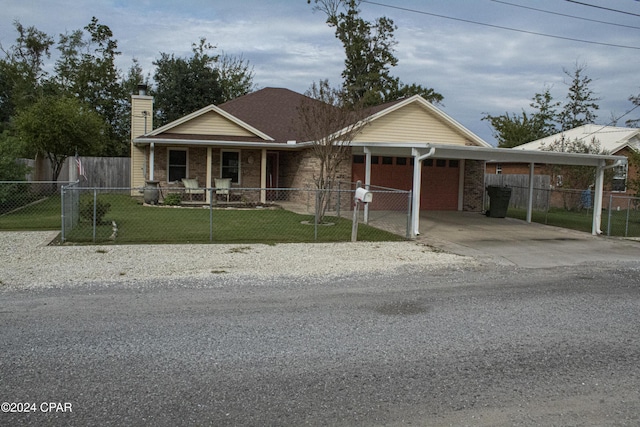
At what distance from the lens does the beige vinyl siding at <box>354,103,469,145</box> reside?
20688mm

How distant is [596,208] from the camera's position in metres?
16.2

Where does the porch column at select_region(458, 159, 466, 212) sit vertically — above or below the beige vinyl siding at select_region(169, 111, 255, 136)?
below

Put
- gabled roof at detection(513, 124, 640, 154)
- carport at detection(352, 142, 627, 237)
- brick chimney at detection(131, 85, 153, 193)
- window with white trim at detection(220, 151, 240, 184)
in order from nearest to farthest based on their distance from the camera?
1. carport at detection(352, 142, 627, 237)
2. window with white trim at detection(220, 151, 240, 184)
3. brick chimney at detection(131, 85, 153, 193)
4. gabled roof at detection(513, 124, 640, 154)

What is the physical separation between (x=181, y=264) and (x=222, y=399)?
576 cm

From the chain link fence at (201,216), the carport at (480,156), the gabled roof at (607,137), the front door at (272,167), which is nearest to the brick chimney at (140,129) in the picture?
the chain link fence at (201,216)

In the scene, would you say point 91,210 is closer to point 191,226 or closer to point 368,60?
point 191,226

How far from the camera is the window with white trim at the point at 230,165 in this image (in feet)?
75.3

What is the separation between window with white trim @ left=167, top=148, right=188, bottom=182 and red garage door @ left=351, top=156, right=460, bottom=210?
7336 millimetres

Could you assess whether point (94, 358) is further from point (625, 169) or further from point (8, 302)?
point (625, 169)

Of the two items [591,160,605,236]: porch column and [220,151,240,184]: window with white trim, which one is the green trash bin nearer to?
[591,160,605,236]: porch column

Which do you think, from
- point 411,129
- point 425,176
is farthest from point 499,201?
point 411,129

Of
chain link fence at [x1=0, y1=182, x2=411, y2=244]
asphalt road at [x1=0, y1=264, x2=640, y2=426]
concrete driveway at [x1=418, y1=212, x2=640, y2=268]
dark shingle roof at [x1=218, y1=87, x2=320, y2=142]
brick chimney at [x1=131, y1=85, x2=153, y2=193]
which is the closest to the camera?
asphalt road at [x1=0, y1=264, x2=640, y2=426]

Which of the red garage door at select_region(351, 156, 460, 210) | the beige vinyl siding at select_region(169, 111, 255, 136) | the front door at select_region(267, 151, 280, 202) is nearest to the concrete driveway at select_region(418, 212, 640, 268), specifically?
the red garage door at select_region(351, 156, 460, 210)

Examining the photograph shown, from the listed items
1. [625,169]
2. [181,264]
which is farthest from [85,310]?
[625,169]
